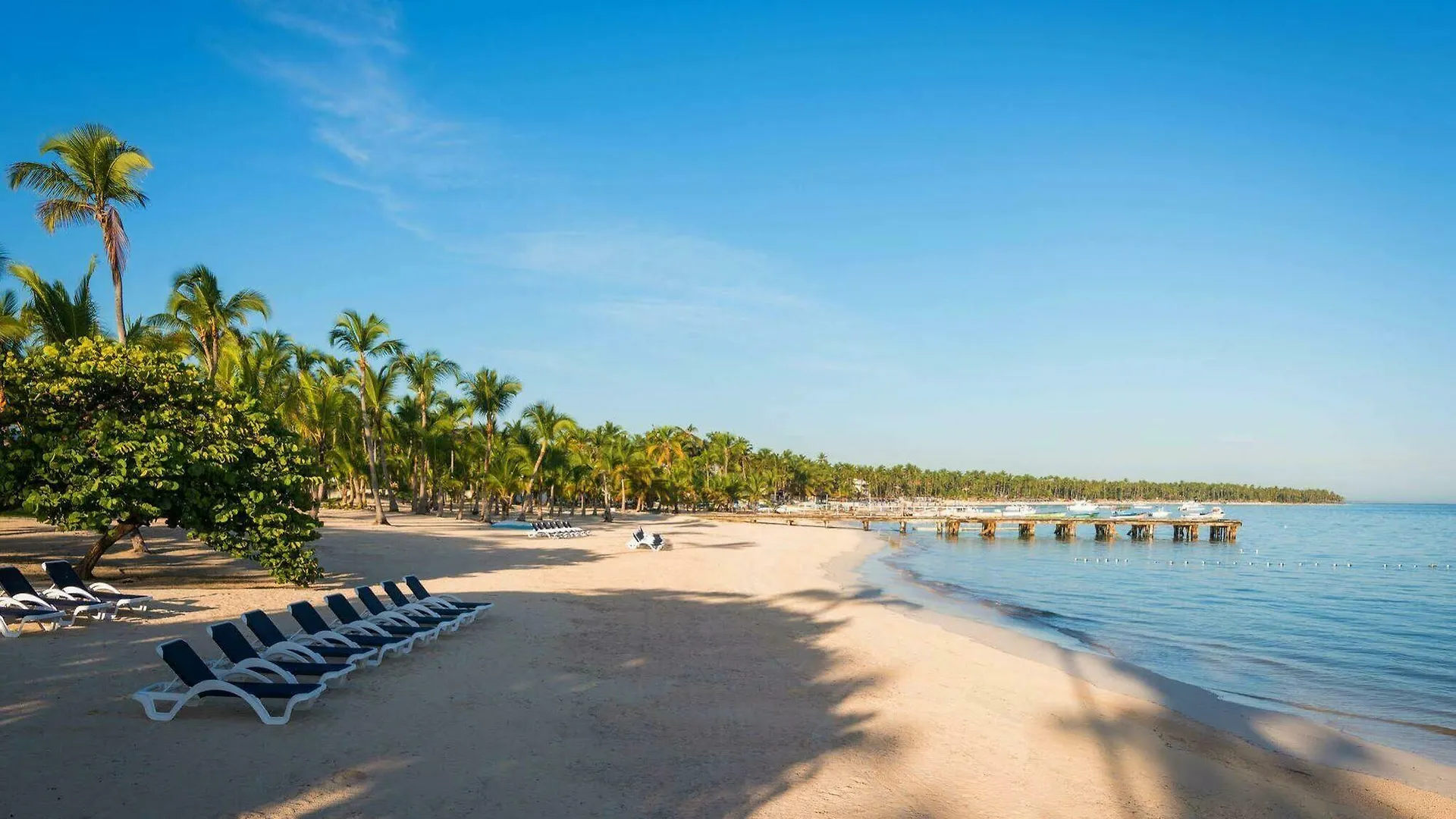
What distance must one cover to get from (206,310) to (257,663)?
85.9ft

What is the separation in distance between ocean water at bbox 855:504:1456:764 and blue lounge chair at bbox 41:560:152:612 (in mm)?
18553

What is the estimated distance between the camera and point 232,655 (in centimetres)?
809

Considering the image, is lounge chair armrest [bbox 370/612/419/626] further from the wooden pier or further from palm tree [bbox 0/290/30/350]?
the wooden pier

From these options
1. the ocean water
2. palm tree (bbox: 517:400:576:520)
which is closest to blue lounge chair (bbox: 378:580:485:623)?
the ocean water

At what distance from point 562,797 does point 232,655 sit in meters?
4.30

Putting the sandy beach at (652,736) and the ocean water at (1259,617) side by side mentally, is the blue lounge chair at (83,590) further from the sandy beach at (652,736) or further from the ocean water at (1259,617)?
the ocean water at (1259,617)

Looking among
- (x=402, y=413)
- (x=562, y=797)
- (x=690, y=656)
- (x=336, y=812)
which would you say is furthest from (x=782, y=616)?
(x=402, y=413)

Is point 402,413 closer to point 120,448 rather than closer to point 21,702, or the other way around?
point 120,448

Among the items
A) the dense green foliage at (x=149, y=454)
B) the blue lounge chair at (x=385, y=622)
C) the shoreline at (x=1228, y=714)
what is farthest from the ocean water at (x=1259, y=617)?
the dense green foliage at (x=149, y=454)

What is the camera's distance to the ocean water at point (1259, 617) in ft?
46.9

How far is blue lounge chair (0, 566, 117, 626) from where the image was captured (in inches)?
415

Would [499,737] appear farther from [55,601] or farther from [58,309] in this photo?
[58,309]

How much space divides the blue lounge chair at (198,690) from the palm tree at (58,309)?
609 inches

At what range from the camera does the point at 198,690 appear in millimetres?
7289
